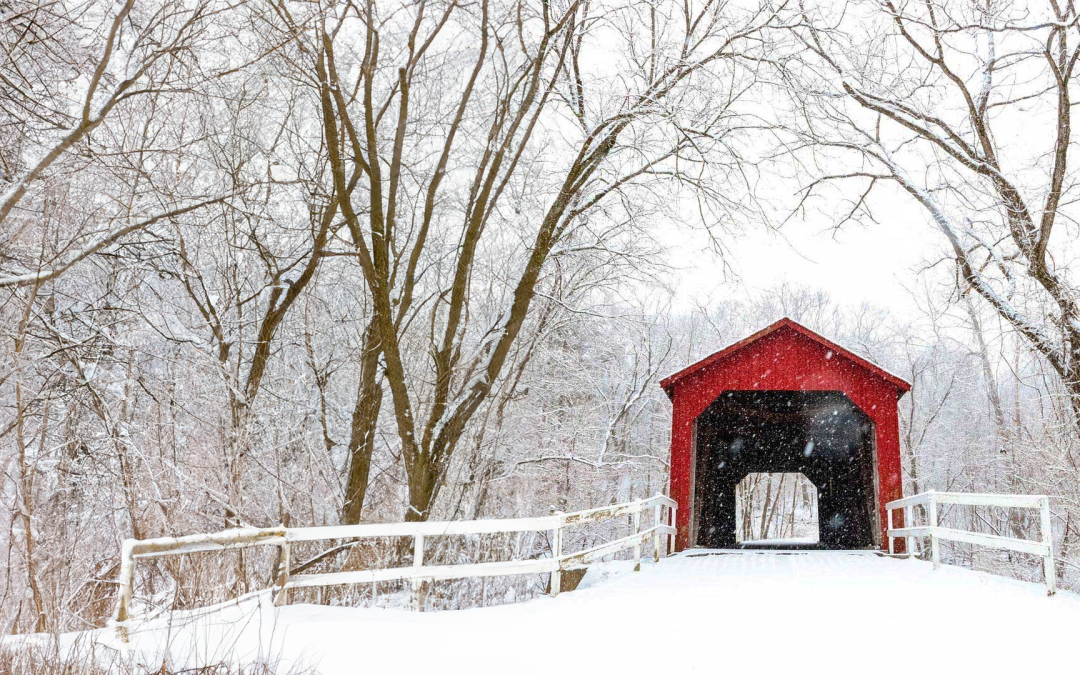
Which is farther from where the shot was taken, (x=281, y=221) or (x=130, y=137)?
(x=281, y=221)

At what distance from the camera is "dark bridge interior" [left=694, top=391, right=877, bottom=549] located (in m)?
13.7

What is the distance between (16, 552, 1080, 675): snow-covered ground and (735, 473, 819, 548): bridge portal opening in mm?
28264

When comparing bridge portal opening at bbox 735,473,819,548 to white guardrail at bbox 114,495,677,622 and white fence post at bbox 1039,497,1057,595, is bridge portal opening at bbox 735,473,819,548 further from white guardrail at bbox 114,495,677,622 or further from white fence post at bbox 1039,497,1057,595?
white guardrail at bbox 114,495,677,622

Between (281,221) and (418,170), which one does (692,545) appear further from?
(281,221)

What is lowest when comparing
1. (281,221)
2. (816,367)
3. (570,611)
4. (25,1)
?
(570,611)

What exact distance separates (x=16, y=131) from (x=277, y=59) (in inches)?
121

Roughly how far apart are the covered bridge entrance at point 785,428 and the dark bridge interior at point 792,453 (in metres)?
0.03

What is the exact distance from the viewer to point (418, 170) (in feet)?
36.6

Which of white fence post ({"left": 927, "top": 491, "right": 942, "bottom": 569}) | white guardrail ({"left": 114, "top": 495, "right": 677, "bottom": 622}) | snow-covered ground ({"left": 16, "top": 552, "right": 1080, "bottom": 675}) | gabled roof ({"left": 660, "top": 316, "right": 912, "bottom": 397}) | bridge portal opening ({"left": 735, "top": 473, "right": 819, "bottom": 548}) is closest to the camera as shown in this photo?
snow-covered ground ({"left": 16, "top": 552, "right": 1080, "bottom": 675})

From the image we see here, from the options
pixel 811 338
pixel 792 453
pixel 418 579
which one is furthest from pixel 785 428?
pixel 418 579

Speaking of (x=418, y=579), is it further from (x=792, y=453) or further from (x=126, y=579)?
(x=792, y=453)

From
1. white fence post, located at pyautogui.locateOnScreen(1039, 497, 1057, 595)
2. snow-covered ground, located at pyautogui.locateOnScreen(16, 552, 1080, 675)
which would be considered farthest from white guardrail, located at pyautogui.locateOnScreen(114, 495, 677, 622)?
white fence post, located at pyautogui.locateOnScreen(1039, 497, 1057, 595)

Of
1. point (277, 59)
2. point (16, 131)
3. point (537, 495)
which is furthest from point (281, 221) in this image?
point (537, 495)

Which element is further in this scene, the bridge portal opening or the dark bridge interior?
the bridge portal opening
